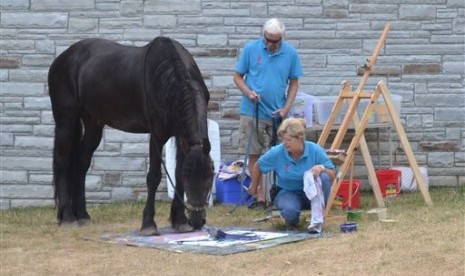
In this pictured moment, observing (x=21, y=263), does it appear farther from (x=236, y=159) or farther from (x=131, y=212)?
(x=236, y=159)

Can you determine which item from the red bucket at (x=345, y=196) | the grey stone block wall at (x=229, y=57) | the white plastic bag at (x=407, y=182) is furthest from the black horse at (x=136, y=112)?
the white plastic bag at (x=407, y=182)

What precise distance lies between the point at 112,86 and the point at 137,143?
7.02 feet

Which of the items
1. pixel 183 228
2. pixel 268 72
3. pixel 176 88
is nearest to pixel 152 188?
pixel 183 228

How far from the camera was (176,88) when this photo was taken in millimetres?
8914

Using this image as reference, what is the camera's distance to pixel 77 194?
34.4 feet

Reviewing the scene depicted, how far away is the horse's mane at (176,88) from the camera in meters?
8.72

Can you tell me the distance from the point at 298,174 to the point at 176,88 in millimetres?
1252

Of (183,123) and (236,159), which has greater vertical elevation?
(183,123)

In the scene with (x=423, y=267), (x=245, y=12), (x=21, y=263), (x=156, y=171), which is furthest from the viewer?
(x=245, y=12)

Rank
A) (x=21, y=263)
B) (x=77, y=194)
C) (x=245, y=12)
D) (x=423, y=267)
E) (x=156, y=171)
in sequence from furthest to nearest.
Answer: (x=245, y=12)
(x=77, y=194)
(x=156, y=171)
(x=21, y=263)
(x=423, y=267)

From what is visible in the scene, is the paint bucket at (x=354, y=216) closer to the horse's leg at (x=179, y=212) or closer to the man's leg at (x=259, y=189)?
the man's leg at (x=259, y=189)

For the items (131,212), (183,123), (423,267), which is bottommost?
(131,212)

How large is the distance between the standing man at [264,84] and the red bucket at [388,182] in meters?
1.40

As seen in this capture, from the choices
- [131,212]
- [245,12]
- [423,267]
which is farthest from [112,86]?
[423,267]
